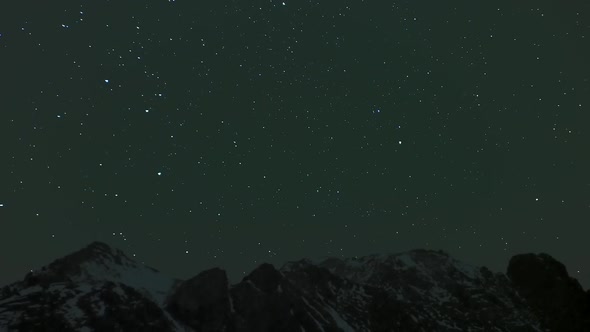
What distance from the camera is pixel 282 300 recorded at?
5423 inches

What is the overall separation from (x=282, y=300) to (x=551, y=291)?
295 feet

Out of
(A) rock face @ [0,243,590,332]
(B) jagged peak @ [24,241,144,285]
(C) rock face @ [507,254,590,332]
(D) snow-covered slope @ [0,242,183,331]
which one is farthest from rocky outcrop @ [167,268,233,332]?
(C) rock face @ [507,254,590,332]

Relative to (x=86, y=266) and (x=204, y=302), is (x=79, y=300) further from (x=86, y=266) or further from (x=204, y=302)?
Answer: (x=204, y=302)

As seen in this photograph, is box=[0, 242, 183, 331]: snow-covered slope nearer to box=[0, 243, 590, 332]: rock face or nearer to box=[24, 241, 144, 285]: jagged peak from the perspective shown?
box=[24, 241, 144, 285]: jagged peak

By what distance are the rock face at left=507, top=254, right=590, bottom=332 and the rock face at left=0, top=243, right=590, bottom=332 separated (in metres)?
0.32

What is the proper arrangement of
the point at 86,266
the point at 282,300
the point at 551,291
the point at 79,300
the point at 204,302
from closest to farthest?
the point at 79,300 → the point at 204,302 → the point at 282,300 → the point at 86,266 → the point at 551,291

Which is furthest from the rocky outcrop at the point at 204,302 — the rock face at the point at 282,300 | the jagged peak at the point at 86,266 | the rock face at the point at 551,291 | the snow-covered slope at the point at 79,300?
the rock face at the point at 551,291

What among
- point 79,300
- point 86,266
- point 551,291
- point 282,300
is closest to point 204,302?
point 282,300

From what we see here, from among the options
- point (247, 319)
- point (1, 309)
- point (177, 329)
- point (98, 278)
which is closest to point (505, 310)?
point (247, 319)

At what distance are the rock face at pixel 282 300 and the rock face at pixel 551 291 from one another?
322 millimetres

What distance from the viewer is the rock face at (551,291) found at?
15612 cm

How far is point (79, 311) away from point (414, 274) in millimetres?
123658

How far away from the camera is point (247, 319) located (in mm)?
129375

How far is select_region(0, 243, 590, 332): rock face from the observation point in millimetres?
117062
